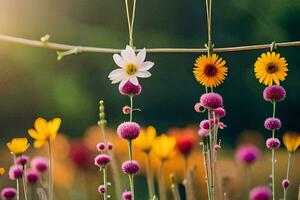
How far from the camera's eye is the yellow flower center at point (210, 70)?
1.20m

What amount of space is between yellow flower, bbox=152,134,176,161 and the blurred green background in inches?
18.5

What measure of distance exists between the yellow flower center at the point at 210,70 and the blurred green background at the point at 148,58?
496 millimetres

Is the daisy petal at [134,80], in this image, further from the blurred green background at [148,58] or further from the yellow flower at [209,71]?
the blurred green background at [148,58]

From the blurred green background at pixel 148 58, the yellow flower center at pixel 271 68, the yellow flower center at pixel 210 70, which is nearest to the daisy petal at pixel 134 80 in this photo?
the yellow flower center at pixel 210 70

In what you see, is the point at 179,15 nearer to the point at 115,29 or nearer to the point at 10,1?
the point at 115,29

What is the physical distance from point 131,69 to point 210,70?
0.14m

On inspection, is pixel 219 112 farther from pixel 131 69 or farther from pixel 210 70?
pixel 131 69

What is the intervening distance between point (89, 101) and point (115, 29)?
0.20 metres

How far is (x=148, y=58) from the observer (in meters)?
1.92

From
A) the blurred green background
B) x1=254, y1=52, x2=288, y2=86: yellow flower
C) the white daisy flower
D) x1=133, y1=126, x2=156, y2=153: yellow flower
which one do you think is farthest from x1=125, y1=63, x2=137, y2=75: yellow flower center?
the blurred green background

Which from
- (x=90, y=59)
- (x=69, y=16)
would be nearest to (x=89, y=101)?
(x=90, y=59)

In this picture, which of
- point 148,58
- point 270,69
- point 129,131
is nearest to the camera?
point 129,131

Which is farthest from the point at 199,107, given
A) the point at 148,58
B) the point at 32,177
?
the point at 148,58

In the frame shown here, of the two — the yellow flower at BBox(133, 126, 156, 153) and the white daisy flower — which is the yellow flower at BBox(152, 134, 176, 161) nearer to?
the yellow flower at BBox(133, 126, 156, 153)
